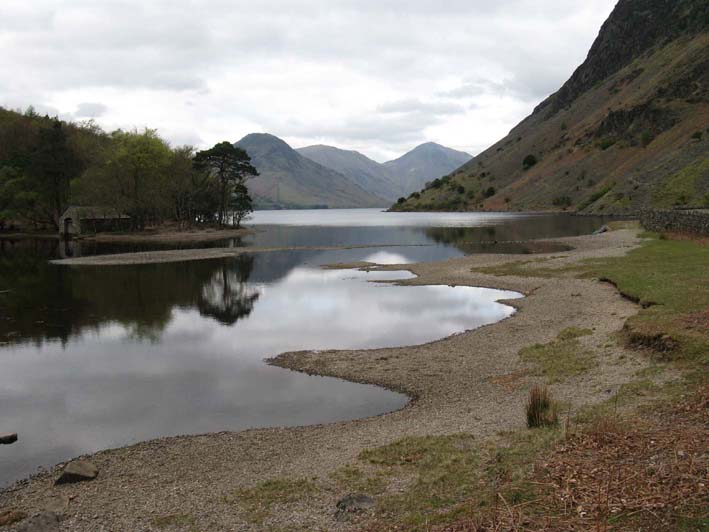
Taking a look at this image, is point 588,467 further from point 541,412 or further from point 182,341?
point 182,341

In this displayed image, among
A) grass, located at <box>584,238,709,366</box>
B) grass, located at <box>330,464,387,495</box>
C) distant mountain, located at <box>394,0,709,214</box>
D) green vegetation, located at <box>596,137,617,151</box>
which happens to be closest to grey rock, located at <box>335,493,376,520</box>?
grass, located at <box>330,464,387,495</box>

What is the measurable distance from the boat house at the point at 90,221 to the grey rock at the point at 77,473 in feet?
335

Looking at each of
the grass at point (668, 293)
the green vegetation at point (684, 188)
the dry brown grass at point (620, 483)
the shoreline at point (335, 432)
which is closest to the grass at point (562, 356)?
the shoreline at point (335, 432)

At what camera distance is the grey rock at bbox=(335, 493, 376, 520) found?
34.8 ft

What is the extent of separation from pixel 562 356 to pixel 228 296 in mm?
29790

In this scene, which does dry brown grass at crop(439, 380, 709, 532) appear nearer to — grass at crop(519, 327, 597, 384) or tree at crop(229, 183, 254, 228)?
grass at crop(519, 327, 597, 384)

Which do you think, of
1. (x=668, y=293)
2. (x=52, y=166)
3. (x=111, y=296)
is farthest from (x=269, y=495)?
(x=52, y=166)

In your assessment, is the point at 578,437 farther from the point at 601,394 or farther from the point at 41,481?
the point at 41,481

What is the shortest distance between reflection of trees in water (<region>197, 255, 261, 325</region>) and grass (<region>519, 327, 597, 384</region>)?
19446mm

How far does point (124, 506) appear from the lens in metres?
12.0

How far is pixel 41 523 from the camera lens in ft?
36.5

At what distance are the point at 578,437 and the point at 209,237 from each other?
102332 millimetres

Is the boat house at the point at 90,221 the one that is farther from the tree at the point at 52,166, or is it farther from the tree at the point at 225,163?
the tree at the point at 225,163

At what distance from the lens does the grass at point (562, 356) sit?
62.6 ft
